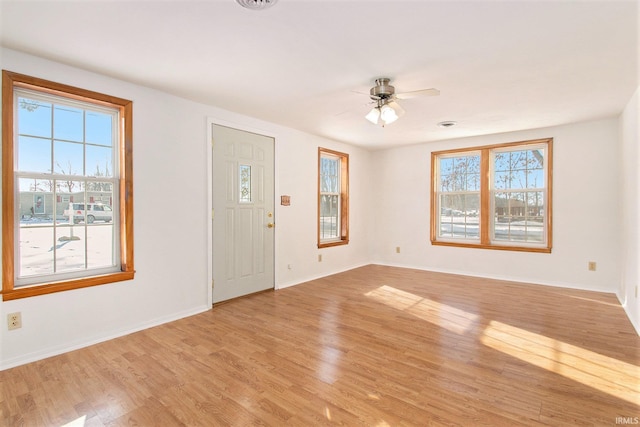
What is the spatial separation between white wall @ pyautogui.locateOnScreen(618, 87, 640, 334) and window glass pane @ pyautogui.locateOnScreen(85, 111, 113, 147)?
205 inches

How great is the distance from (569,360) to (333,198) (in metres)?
4.16

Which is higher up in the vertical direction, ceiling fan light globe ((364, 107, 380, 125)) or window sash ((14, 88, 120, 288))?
ceiling fan light globe ((364, 107, 380, 125))

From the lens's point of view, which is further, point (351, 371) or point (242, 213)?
point (242, 213)

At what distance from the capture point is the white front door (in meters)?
3.96

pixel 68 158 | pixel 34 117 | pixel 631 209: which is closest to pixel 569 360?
pixel 631 209

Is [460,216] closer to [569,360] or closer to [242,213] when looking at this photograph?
[569,360]

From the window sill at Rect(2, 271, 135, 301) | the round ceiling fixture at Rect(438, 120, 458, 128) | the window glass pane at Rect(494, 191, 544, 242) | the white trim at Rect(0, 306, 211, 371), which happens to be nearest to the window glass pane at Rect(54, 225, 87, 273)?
the window sill at Rect(2, 271, 135, 301)

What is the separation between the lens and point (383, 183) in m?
6.62

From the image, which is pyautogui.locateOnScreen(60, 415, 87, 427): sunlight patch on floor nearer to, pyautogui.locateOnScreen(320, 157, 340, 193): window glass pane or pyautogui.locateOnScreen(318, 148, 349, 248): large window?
pyautogui.locateOnScreen(318, 148, 349, 248): large window

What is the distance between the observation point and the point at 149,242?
3.27 m

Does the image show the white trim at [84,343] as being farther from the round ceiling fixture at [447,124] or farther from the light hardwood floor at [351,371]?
the round ceiling fixture at [447,124]

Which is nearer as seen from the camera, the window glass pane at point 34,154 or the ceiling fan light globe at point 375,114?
the window glass pane at point 34,154

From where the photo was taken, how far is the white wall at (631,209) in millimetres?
3182

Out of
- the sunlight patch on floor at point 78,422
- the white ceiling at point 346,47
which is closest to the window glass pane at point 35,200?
the white ceiling at point 346,47
